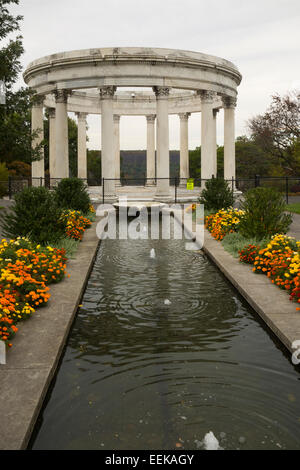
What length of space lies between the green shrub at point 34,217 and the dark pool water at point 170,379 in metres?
5.10

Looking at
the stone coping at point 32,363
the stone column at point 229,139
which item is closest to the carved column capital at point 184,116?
the stone column at point 229,139

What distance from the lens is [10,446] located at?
4832 mm

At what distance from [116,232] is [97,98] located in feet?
109

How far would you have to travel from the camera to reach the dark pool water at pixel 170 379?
17.8ft

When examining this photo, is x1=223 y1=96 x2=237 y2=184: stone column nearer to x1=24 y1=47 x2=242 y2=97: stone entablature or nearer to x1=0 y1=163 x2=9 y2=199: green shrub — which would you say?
x1=24 y1=47 x2=242 y2=97: stone entablature

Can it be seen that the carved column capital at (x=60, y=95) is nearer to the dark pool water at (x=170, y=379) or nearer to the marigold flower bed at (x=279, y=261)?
the marigold flower bed at (x=279, y=261)

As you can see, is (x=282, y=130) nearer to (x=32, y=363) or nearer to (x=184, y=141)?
(x=184, y=141)

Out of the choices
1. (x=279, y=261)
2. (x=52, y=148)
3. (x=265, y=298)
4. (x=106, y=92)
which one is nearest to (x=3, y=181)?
(x=52, y=148)

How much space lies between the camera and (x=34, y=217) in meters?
16.0

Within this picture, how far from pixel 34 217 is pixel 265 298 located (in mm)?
Result: 8939

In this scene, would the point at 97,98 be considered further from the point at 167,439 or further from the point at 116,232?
the point at 167,439
